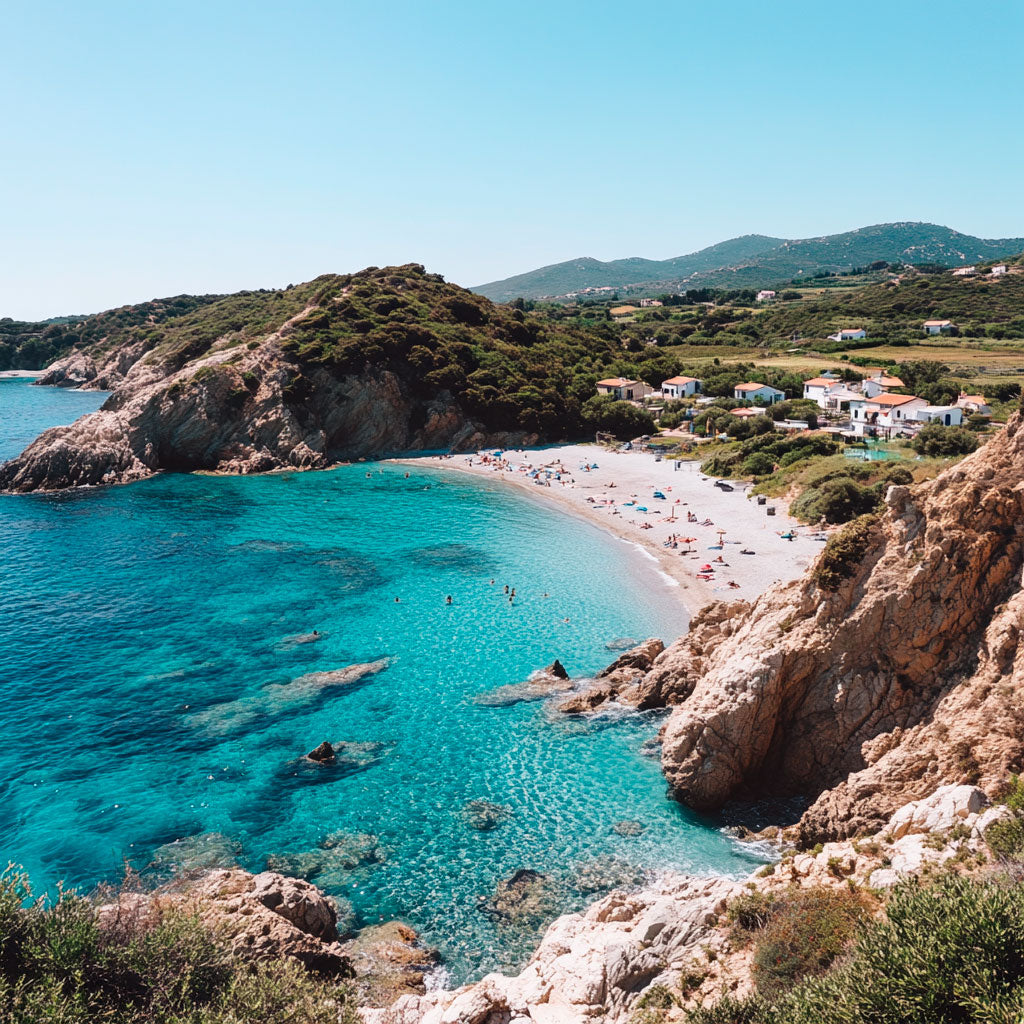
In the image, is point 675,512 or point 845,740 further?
point 675,512

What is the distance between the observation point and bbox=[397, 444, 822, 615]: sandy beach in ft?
142

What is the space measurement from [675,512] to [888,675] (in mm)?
36014

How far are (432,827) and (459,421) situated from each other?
68.5 meters

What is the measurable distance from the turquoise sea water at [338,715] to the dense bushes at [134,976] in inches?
275

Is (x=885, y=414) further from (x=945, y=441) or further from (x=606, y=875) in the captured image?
(x=606, y=875)

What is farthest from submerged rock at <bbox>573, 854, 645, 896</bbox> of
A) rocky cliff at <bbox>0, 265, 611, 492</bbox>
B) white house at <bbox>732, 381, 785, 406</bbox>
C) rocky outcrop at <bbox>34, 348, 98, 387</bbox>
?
rocky outcrop at <bbox>34, 348, 98, 387</bbox>

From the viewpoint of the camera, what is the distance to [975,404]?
6994 cm

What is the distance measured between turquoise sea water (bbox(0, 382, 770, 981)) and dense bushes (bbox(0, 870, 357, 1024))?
6977 mm

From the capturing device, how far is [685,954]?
12.8m

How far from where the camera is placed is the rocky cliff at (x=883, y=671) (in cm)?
1811

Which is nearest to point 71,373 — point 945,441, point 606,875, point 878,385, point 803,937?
point 878,385

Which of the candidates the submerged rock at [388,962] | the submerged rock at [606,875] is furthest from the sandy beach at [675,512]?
the submerged rock at [388,962]

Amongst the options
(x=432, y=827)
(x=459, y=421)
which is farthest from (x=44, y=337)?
(x=432, y=827)

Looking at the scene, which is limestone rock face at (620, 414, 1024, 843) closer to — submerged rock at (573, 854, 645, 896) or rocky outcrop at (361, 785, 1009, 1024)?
rocky outcrop at (361, 785, 1009, 1024)
